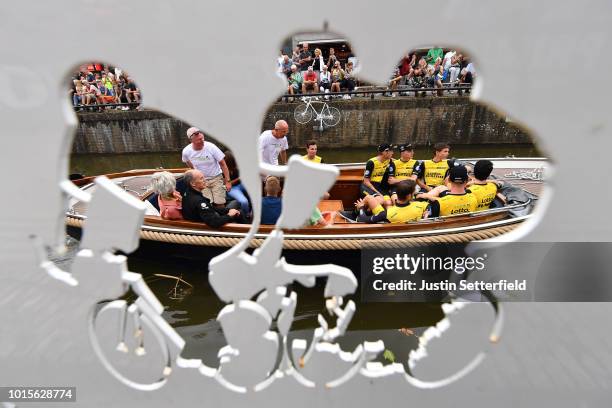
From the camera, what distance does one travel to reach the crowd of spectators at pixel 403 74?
31.0 ft

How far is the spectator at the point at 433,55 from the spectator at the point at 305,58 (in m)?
3.11

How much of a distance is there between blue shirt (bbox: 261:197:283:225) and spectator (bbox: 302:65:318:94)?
7.16m

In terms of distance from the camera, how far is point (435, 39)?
1.08 metres

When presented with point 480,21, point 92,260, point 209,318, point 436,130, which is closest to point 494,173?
point 209,318

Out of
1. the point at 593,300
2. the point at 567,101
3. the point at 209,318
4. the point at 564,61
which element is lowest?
the point at 209,318

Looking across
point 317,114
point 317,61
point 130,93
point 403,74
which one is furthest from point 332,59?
point 130,93

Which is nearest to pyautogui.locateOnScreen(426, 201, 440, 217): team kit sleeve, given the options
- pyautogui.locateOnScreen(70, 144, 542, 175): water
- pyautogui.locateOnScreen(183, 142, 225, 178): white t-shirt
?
pyautogui.locateOnScreen(183, 142, 225, 178): white t-shirt

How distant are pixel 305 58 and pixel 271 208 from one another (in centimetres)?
824

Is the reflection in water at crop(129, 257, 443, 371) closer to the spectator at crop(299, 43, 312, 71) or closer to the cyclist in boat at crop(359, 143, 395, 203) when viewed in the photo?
the cyclist in boat at crop(359, 143, 395, 203)

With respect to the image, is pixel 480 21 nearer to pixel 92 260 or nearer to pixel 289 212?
pixel 289 212

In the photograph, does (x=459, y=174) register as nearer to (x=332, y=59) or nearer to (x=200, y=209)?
(x=200, y=209)

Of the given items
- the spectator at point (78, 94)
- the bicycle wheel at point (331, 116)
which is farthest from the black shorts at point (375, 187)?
the spectator at point (78, 94)

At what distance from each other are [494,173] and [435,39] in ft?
13.2

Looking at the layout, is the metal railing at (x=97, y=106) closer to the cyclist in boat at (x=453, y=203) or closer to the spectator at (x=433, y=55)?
the spectator at (x=433, y=55)
